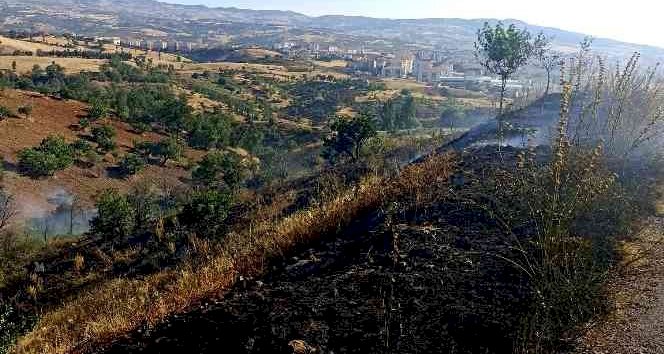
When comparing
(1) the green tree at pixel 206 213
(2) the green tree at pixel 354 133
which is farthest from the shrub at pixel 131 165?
(1) the green tree at pixel 206 213

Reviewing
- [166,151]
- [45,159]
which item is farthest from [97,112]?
[45,159]

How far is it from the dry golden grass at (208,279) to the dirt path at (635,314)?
2759mm

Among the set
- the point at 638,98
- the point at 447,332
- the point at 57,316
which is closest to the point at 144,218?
the point at 57,316

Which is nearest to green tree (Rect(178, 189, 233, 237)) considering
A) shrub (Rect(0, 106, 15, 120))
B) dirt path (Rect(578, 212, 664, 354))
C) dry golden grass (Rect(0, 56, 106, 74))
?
dirt path (Rect(578, 212, 664, 354))

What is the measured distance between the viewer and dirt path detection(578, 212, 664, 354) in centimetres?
356

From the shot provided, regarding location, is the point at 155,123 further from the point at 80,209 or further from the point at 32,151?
the point at 80,209

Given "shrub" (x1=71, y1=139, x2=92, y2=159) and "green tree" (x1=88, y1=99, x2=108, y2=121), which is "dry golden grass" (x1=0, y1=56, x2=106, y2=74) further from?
"shrub" (x1=71, y1=139, x2=92, y2=159)

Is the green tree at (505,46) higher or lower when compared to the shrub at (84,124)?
higher

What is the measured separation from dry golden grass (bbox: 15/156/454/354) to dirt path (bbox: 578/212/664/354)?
276 centimetres

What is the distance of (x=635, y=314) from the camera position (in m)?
3.97

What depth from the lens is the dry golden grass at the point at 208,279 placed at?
478 cm

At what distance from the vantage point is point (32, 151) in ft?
116

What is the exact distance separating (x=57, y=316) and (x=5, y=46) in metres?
114

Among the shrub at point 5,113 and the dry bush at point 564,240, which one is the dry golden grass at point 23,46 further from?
the dry bush at point 564,240
